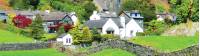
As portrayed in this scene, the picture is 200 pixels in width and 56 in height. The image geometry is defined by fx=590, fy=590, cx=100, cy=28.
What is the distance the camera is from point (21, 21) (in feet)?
288

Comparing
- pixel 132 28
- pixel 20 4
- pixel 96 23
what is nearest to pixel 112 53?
pixel 96 23

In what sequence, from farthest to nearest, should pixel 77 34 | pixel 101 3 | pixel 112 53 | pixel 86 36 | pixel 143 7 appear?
pixel 101 3, pixel 143 7, pixel 77 34, pixel 86 36, pixel 112 53

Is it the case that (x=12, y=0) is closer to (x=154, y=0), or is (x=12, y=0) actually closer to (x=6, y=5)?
(x=6, y=5)

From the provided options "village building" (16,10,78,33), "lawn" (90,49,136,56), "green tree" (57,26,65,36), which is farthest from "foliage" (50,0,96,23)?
"lawn" (90,49,136,56)

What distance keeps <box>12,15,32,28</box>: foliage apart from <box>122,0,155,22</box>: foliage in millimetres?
22158

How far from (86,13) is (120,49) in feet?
213

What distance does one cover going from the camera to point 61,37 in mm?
76438

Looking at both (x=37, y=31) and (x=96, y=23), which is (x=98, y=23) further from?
(x=37, y=31)

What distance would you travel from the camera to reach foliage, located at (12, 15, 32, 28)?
87250 millimetres

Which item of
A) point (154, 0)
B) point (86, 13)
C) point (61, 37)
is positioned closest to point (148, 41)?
point (61, 37)

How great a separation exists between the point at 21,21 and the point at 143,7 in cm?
2697

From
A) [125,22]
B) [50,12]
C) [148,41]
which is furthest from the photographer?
[50,12]

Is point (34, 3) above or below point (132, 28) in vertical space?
above

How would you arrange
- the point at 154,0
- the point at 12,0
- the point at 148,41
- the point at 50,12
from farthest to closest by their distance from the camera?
the point at 154,0
the point at 12,0
the point at 50,12
the point at 148,41
